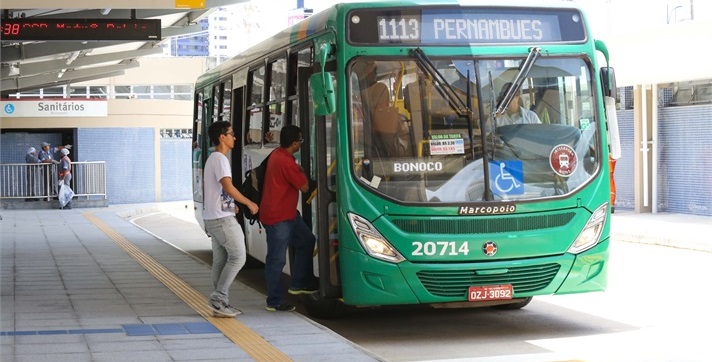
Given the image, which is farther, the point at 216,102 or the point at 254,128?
the point at 216,102

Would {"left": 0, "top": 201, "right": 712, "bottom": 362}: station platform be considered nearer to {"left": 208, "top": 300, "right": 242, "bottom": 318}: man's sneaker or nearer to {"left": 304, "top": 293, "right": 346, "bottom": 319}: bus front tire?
{"left": 208, "top": 300, "right": 242, "bottom": 318}: man's sneaker

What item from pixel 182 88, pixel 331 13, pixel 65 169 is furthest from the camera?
pixel 182 88

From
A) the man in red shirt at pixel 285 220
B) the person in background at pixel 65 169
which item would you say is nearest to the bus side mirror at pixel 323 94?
→ the man in red shirt at pixel 285 220

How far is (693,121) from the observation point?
23969 millimetres

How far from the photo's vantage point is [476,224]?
31.8 ft

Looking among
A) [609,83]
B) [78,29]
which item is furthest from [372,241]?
[78,29]

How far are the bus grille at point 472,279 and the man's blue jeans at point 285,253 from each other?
1.46 metres

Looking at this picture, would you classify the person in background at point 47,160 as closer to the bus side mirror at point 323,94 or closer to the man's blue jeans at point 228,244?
the man's blue jeans at point 228,244

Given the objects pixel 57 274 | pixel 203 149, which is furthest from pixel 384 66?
pixel 203 149

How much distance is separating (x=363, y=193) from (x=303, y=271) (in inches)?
53.4

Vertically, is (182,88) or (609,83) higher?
(182,88)

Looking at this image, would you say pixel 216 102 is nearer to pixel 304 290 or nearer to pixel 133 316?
pixel 304 290

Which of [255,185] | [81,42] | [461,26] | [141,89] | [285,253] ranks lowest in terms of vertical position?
[285,253]

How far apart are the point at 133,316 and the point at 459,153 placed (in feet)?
10.9
